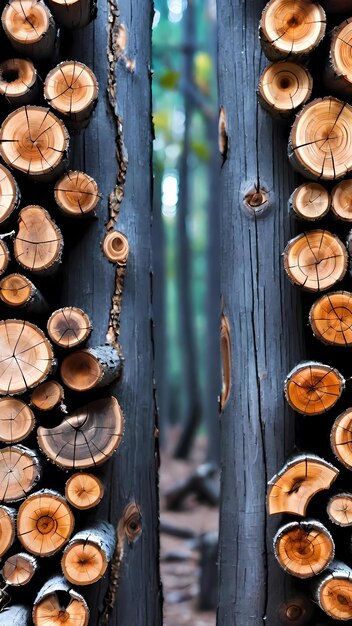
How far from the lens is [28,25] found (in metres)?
2.33

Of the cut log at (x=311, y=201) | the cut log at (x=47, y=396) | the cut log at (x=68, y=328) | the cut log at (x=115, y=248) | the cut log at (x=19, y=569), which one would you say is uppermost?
the cut log at (x=311, y=201)

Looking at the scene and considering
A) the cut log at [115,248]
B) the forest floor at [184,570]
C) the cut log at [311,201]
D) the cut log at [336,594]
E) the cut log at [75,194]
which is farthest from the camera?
the forest floor at [184,570]

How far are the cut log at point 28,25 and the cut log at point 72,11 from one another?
4.0 inches

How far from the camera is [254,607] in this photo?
2.48 meters

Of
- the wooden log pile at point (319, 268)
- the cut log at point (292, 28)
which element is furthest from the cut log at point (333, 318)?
the cut log at point (292, 28)

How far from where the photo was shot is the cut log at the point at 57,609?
2.21 meters

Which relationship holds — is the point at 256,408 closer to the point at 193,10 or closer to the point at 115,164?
the point at 115,164

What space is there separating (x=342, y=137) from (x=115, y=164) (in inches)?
36.0

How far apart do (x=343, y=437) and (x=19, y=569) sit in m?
1.23

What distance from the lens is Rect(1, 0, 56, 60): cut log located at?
231cm

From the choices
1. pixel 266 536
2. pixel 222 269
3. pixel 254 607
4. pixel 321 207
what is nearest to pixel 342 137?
pixel 321 207

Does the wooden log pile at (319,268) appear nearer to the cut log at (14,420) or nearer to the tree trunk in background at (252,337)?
the tree trunk in background at (252,337)

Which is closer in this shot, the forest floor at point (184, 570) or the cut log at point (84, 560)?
the cut log at point (84, 560)

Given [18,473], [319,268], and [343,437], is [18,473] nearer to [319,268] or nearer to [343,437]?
[343,437]
